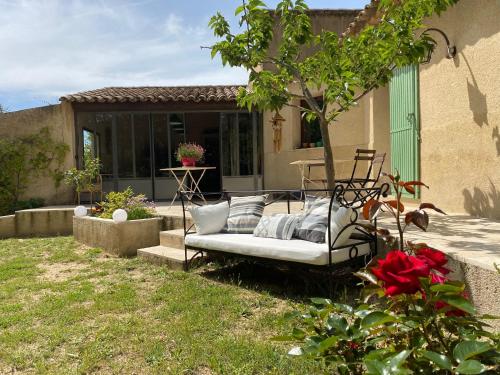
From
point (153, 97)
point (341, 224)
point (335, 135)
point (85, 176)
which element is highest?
point (153, 97)

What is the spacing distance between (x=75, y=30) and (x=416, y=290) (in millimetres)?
9824

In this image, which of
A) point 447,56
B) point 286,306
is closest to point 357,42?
point 447,56

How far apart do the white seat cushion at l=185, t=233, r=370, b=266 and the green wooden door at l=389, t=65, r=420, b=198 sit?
3.16 meters

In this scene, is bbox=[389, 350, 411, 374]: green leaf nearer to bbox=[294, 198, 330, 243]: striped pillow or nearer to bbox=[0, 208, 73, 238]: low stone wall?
bbox=[294, 198, 330, 243]: striped pillow

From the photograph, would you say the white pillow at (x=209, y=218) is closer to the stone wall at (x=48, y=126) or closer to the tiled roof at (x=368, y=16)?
the tiled roof at (x=368, y=16)

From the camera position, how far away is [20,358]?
292 centimetres

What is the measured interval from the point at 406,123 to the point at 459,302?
19.4 ft

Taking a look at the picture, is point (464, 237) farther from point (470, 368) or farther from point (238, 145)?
point (238, 145)

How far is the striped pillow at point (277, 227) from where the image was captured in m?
4.37

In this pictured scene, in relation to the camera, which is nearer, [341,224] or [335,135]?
[341,224]

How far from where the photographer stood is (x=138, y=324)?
349 cm

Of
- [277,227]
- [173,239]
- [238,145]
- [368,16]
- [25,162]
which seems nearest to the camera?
[277,227]

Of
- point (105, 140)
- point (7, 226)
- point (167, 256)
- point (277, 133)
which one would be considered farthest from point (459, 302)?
point (105, 140)

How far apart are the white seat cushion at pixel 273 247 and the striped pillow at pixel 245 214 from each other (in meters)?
0.15
